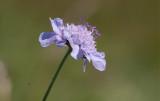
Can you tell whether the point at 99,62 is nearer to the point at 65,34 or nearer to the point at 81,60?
the point at 65,34

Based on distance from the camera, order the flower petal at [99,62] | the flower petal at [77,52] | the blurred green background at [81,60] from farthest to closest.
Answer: the blurred green background at [81,60] < the flower petal at [99,62] < the flower petal at [77,52]

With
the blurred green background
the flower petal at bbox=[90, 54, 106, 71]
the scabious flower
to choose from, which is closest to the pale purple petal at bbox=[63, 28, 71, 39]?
the scabious flower

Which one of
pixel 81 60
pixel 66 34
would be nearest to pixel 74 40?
pixel 66 34

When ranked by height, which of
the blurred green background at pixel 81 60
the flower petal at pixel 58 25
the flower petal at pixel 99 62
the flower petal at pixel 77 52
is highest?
the blurred green background at pixel 81 60

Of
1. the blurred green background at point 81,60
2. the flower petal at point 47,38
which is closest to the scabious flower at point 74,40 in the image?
the flower petal at point 47,38

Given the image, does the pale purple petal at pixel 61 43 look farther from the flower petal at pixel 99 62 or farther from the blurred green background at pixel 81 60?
the blurred green background at pixel 81 60

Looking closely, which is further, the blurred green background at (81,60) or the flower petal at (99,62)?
the blurred green background at (81,60)

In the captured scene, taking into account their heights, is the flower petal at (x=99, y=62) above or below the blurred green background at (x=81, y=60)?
below

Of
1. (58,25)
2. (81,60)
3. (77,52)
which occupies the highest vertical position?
(81,60)
